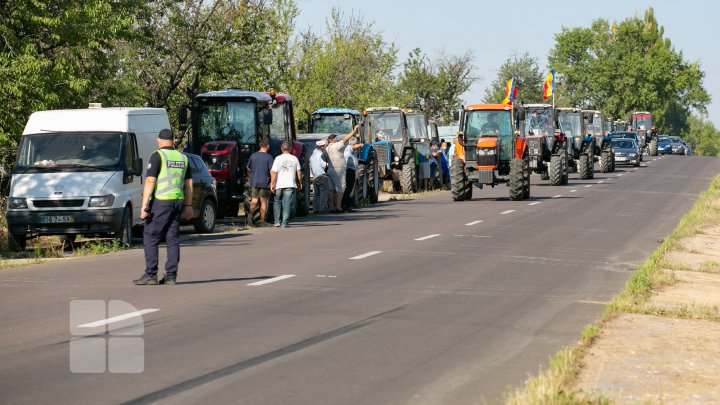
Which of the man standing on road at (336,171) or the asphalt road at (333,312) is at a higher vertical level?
the man standing on road at (336,171)

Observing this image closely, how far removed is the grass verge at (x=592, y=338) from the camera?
7418mm

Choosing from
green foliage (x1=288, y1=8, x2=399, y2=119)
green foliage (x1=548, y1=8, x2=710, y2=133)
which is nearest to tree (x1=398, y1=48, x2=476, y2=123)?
green foliage (x1=288, y1=8, x2=399, y2=119)

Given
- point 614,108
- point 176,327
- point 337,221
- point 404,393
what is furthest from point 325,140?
point 614,108

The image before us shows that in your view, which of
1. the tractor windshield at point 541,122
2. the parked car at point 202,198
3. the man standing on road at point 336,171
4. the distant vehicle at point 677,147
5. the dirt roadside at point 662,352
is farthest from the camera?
the distant vehicle at point 677,147

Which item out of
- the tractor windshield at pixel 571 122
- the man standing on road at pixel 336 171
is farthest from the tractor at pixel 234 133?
the tractor windshield at pixel 571 122

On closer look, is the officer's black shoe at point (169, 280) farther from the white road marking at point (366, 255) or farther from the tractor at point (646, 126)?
the tractor at point (646, 126)

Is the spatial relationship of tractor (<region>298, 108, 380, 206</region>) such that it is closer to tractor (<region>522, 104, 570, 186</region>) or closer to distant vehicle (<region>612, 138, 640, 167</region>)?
tractor (<region>522, 104, 570, 186</region>)

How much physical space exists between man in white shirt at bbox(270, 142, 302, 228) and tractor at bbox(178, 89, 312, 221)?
2.51 meters

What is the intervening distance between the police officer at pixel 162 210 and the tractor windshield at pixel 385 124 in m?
28.0

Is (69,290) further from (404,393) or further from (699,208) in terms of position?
(699,208)

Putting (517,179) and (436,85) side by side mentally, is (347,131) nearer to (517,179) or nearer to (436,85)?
(517,179)

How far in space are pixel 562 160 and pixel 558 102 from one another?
9940 cm

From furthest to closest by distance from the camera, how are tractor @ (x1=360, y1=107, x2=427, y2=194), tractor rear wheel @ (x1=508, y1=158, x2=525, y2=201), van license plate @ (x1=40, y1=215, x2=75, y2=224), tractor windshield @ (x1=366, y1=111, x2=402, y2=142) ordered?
1. tractor windshield @ (x1=366, y1=111, x2=402, y2=142)
2. tractor @ (x1=360, y1=107, x2=427, y2=194)
3. tractor rear wheel @ (x1=508, y1=158, x2=525, y2=201)
4. van license plate @ (x1=40, y1=215, x2=75, y2=224)

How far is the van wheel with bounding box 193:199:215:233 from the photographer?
23.7m
